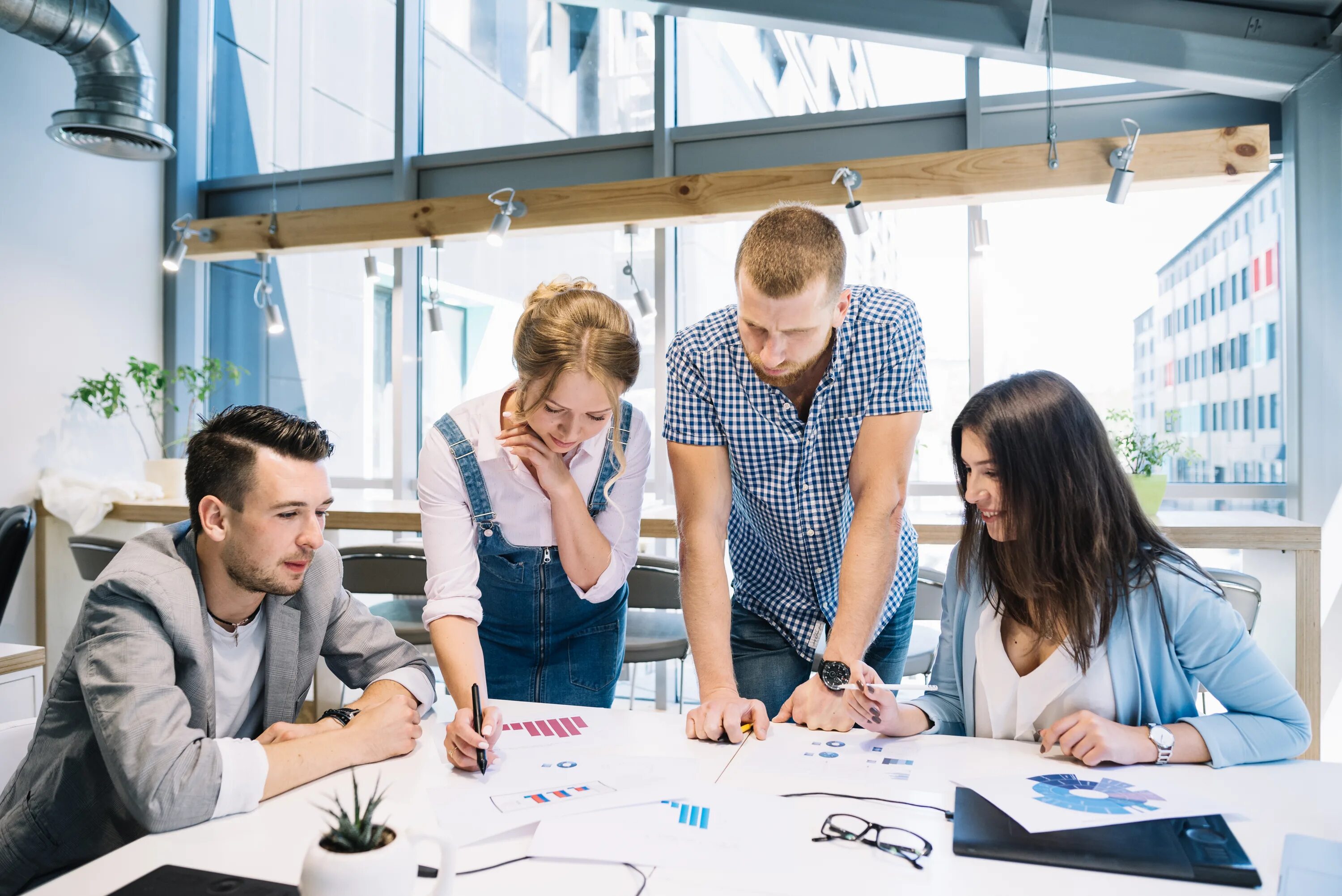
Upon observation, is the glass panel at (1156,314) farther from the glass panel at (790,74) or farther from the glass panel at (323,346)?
the glass panel at (323,346)

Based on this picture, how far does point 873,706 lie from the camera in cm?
139

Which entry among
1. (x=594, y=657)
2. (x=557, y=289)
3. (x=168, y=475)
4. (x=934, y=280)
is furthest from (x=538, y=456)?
(x=168, y=475)

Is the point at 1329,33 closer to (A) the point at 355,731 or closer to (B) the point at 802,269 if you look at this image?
(B) the point at 802,269

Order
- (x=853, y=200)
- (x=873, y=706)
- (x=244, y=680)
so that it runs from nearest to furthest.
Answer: (x=873, y=706), (x=244, y=680), (x=853, y=200)

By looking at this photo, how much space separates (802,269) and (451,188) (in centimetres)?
387

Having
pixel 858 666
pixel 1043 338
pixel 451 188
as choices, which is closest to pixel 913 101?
pixel 1043 338

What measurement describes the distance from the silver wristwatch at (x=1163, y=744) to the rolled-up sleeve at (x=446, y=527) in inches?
43.1

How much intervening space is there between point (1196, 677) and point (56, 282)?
504cm

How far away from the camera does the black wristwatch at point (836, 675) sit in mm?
1509

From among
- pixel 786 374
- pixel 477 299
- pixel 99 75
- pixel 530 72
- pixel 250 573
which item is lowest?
pixel 250 573

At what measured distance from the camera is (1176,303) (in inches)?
156

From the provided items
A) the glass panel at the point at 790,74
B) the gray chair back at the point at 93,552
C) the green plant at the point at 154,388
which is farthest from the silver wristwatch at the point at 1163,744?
the green plant at the point at 154,388

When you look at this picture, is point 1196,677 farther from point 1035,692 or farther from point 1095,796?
point 1095,796

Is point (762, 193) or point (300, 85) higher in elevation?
point (300, 85)
